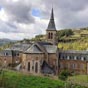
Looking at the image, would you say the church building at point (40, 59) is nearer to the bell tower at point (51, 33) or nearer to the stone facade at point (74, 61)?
the stone facade at point (74, 61)

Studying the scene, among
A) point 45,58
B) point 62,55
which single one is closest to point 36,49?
point 45,58

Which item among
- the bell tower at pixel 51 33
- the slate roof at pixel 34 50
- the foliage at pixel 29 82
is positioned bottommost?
the foliage at pixel 29 82

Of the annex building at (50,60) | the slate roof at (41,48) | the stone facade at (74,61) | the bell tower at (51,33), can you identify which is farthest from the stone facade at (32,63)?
the bell tower at (51,33)

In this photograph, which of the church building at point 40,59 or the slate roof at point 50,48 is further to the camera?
the slate roof at point 50,48

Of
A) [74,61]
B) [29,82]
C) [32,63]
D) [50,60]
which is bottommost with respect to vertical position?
[29,82]

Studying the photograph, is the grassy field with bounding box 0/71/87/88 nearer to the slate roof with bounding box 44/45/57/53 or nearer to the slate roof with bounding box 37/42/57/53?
the slate roof with bounding box 37/42/57/53

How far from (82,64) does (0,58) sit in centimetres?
2517

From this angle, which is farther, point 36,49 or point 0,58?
point 0,58

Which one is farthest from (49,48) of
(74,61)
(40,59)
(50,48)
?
(74,61)

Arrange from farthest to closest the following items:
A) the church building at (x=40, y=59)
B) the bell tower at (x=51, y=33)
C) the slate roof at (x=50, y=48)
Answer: the bell tower at (x=51, y=33)
the slate roof at (x=50, y=48)
the church building at (x=40, y=59)

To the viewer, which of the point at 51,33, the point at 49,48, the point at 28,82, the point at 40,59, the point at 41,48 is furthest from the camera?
the point at 51,33

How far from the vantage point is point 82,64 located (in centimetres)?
6906

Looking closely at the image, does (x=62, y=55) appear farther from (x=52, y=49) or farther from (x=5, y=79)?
(x=5, y=79)

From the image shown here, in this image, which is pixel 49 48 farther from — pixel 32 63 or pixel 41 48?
pixel 32 63
